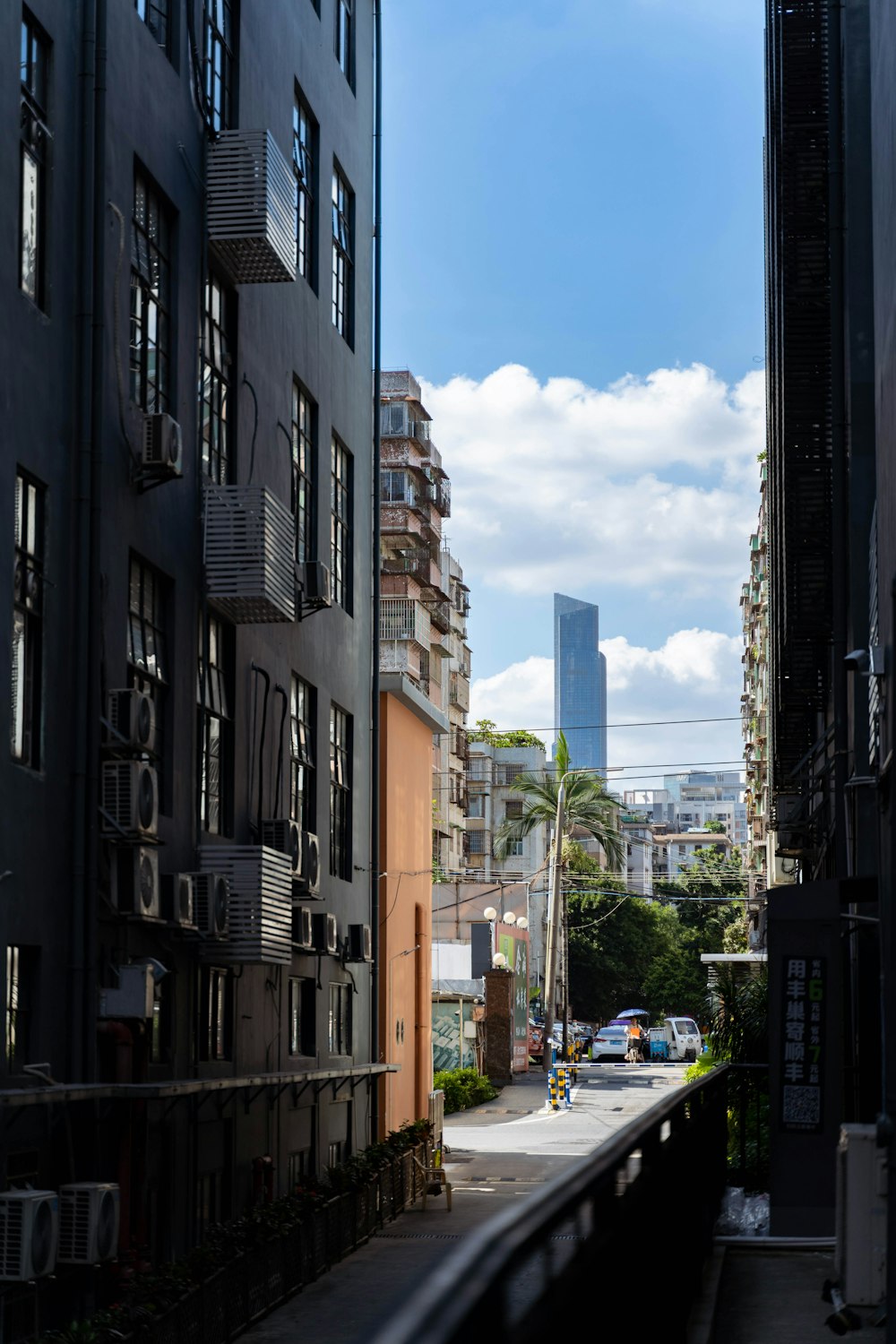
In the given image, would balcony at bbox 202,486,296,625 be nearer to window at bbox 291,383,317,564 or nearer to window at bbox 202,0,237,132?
window at bbox 202,0,237,132

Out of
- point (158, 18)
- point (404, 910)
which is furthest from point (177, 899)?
point (404, 910)

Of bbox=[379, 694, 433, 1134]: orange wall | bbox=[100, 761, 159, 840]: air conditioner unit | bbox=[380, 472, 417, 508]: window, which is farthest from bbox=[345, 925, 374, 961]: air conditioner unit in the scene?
bbox=[380, 472, 417, 508]: window

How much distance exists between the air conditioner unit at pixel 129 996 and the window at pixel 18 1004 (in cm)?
118

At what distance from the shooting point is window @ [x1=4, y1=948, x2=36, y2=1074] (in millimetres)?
12234

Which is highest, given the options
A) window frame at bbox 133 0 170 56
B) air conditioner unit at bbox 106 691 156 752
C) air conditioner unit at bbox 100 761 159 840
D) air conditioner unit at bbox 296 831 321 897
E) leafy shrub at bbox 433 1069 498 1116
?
window frame at bbox 133 0 170 56

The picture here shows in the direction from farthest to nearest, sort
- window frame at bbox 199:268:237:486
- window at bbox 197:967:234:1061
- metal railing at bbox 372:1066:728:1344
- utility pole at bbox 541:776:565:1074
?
utility pole at bbox 541:776:565:1074, window frame at bbox 199:268:237:486, window at bbox 197:967:234:1061, metal railing at bbox 372:1066:728:1344

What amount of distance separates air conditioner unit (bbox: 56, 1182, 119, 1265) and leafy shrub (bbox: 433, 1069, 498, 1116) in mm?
29204

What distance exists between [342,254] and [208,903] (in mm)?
12694

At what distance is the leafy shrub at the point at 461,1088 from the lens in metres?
42.2

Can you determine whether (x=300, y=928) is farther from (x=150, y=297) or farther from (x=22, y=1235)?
(x=22, y=1235)

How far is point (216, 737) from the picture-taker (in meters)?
18.1

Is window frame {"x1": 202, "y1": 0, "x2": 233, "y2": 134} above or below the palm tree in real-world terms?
above

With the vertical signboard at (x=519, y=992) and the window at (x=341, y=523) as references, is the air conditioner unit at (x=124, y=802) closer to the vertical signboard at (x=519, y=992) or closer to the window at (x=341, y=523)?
the window at (x=341, y=523)

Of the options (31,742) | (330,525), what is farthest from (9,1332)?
(330,525)
